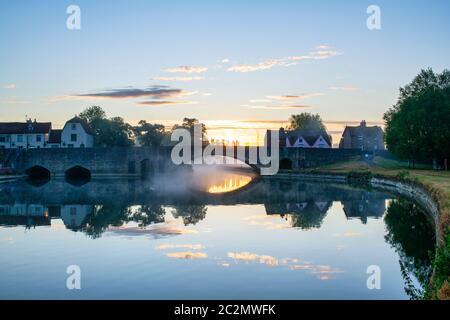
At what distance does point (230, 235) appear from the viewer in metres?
31.2

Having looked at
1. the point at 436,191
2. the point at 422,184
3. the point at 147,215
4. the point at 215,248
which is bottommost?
the point at 215,248

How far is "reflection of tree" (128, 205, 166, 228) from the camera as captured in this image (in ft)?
123

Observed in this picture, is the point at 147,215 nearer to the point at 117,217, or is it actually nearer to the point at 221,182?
the point at 117,217

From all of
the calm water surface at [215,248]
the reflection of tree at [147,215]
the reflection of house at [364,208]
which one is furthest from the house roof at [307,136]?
the reflection of tree at [147,215]

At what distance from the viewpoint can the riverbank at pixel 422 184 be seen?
16016mm

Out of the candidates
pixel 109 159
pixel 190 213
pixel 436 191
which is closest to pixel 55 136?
pixel 109 159

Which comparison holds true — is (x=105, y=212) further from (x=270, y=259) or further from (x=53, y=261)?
(x=270, y=259)

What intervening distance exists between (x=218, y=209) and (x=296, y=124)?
13742cm

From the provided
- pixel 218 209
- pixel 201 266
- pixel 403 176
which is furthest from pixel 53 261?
pixel 403 176

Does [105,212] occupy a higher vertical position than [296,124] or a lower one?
lower

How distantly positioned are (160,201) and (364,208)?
1861 centimetres

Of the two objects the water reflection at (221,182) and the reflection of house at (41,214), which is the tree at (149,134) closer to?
the water reflection at (221,182)

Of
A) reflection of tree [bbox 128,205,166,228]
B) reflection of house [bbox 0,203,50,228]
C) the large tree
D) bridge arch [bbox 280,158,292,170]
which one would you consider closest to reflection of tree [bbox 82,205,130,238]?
reflection of tree [bbox 128,205,166,228]

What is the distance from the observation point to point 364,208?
43625mm
